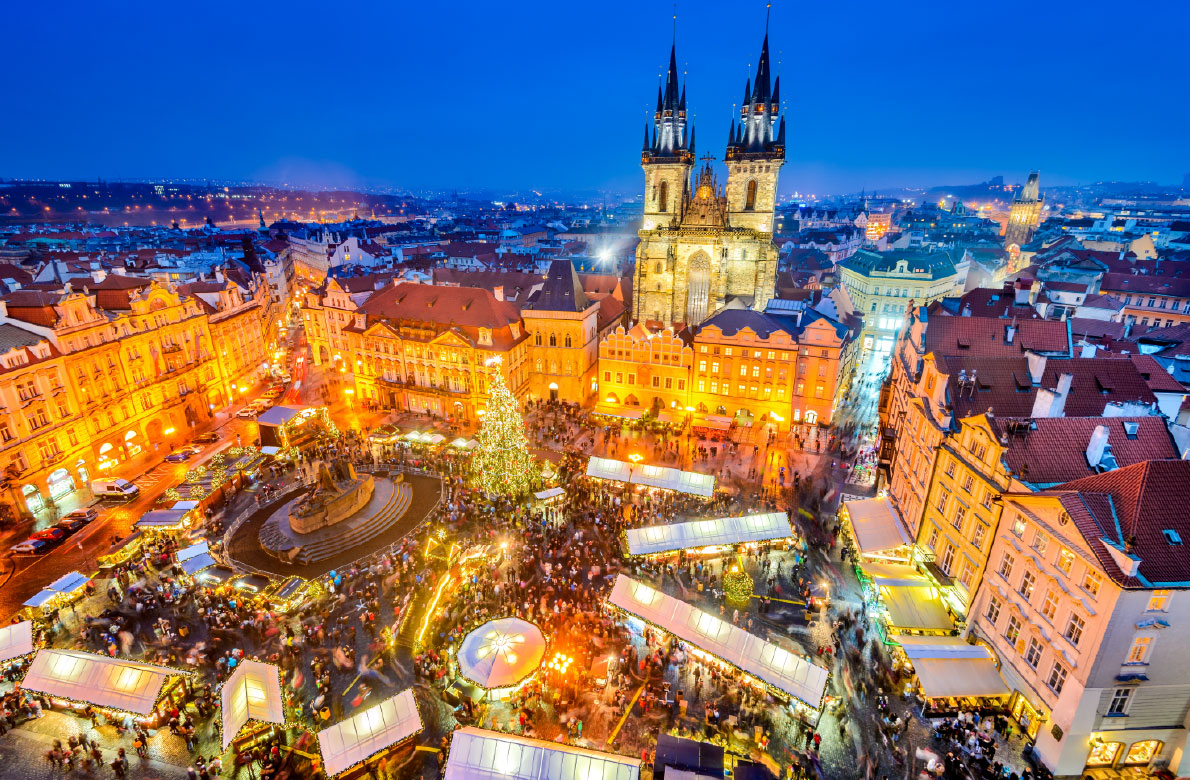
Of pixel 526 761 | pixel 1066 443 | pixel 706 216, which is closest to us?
pixel 526 761

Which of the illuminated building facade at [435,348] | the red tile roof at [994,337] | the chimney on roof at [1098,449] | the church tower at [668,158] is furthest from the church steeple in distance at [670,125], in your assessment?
the chimney on roof at [1098,449]

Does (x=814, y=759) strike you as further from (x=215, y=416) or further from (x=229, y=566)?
(x=215, y=416)

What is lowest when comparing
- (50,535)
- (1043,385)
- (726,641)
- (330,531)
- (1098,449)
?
(330,531)

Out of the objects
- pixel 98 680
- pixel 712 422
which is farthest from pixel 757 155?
pixel 98 680

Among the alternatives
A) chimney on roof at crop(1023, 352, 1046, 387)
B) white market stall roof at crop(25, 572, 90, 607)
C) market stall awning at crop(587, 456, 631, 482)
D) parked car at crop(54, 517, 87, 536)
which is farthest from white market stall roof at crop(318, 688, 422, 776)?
chimney on roof at crop(1023, 352, 1046, 387)

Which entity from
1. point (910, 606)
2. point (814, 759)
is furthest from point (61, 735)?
point (910, 606)

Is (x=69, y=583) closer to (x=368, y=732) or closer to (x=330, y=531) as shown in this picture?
(x=330, y=531)
